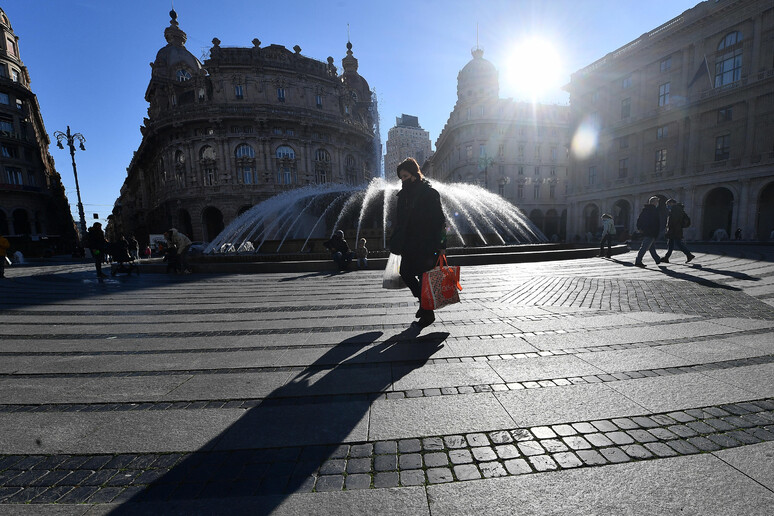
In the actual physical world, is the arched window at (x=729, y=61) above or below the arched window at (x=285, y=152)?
above

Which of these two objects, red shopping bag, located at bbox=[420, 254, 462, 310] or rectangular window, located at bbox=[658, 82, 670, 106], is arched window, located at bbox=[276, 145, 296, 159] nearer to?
rectangular window, located at bbox=[658, 82, 670, 106]

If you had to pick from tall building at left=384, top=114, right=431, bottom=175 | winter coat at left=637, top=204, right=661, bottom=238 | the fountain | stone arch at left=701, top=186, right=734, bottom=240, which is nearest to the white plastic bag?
winter coat at left=637, top=204, right=661, bottom=238

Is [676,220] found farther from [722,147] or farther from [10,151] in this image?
[10,151]

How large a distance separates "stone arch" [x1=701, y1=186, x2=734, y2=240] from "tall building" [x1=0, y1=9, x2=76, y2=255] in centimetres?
6836

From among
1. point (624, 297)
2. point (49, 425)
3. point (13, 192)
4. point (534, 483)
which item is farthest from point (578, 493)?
point (13, 192)

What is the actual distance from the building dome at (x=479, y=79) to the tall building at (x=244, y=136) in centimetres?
2041

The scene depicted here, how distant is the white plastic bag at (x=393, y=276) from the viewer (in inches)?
184

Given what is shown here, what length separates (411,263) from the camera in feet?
13.7

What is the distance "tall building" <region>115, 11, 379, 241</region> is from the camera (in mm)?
37375

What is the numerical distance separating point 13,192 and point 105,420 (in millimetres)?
57703

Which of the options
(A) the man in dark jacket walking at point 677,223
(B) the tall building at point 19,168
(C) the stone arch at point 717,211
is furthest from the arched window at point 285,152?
(C) the stone arch at point 717,211

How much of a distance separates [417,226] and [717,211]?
39025 millimetres

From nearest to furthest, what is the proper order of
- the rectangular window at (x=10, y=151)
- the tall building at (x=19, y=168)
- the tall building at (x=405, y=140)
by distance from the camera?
1. the tall building at (x=19, y=168)
2. the rectangular window at (x=10, y=151)
3. the tall building at (x=405, y=140)

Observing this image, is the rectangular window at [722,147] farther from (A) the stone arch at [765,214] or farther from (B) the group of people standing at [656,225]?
(B) the group of people standing at [656,225]
